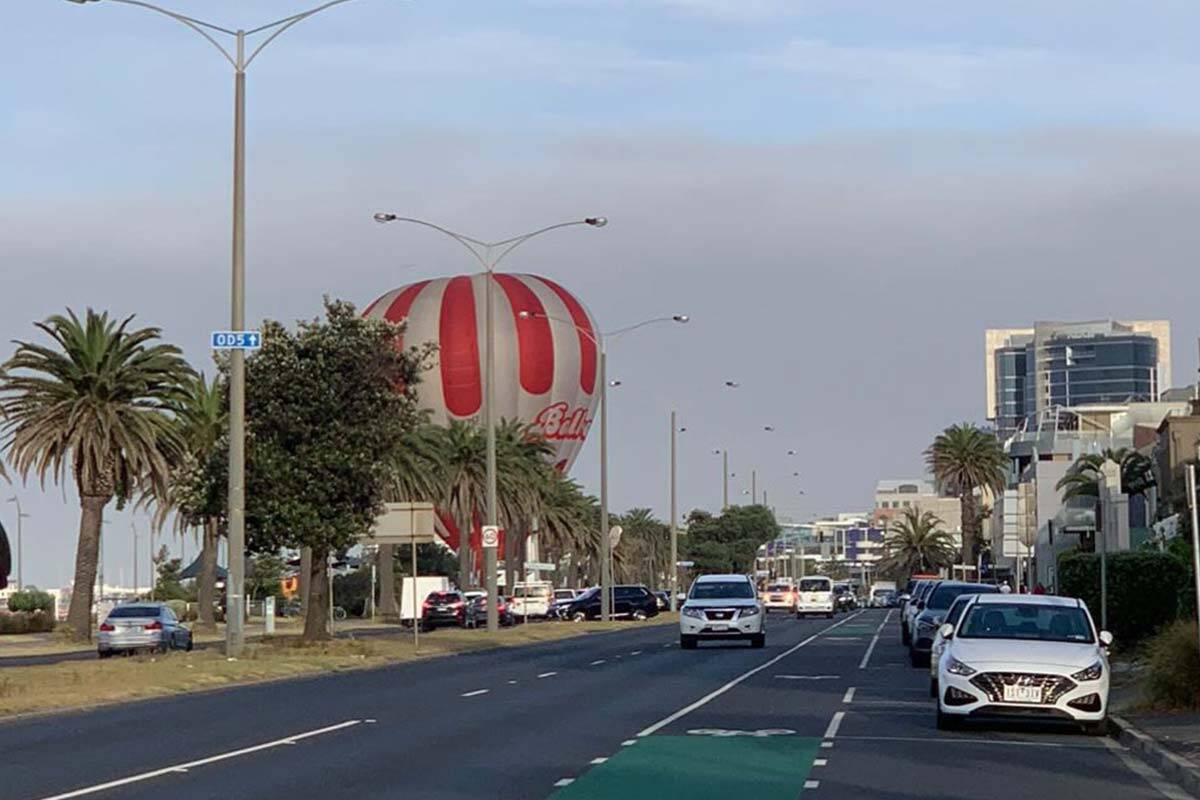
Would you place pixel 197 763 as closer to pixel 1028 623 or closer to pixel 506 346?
pixel 1028 623

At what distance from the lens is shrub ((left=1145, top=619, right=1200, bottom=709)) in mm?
25766

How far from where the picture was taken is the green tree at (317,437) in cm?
4750

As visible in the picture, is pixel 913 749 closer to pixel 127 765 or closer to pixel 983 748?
pixel 983 748

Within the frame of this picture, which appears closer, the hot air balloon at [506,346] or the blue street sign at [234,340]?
the blue street sign at [234,340]

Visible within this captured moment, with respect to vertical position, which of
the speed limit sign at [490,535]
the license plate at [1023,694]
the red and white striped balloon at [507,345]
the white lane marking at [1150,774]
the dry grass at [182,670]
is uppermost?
the red and white striped balloon at [507,345]

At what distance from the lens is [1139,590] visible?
3856cm

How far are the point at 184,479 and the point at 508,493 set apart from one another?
38809 millimetres

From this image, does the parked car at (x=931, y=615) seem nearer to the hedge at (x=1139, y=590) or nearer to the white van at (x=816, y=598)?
the hedge at (x=1139, y=590)

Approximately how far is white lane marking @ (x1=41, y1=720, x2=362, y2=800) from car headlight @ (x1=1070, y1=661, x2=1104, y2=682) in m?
8.73

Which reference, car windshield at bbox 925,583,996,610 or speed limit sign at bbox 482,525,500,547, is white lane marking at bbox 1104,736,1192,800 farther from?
speed limit sign at bbox 482,525,500,547

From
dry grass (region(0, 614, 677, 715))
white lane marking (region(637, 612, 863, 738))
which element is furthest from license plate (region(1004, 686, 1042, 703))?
dry grass (region(0, 614, 677, 715))

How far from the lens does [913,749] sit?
21.5 m

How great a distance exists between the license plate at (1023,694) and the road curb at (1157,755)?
1.15 meters

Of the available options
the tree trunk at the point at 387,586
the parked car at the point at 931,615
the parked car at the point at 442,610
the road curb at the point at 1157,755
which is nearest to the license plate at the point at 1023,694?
the road curb at the point at 1157,755
